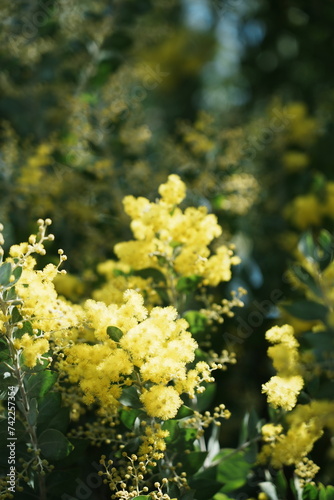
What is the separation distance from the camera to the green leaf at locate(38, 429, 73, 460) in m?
1.45

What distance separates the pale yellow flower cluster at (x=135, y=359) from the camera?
1409mm

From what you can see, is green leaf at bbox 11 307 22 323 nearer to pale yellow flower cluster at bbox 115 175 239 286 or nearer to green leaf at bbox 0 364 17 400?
green leaf at bbox 0 364 17 400

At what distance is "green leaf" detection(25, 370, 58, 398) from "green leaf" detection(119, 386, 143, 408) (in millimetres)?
182

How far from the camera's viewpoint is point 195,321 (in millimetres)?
1785

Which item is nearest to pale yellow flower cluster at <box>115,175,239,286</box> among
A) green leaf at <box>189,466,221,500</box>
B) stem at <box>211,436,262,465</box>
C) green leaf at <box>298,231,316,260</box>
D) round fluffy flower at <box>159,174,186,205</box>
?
round fluffy flower at <box>159,174,186,205</box>

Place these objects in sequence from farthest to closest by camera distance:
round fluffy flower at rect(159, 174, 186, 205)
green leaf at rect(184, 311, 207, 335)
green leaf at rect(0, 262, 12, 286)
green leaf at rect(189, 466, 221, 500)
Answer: round fluffy flower at rect(159, 174, 186, 205), green leaf at rect(184, 311, 207, 335), green leaf at rect(189, 466, 221, 500), green leaf at rect(0, 262, 12, 286)

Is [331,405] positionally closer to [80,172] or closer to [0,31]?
[80,172]

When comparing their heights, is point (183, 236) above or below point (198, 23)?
below

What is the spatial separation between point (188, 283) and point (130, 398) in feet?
1.56

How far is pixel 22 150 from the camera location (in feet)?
9.26

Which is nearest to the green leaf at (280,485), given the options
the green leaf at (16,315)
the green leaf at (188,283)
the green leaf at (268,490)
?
the green leaf at (268,490)

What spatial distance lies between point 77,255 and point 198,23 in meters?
3.45

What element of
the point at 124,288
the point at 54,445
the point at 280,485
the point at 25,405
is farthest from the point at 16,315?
the point at 280,485

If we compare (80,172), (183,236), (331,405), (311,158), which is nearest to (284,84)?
(311,158)
